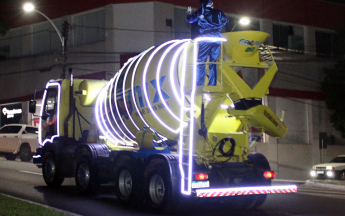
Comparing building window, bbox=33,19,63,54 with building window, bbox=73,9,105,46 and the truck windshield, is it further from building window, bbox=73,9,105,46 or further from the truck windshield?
the truck windshield

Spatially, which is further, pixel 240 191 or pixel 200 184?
pixel 240 191

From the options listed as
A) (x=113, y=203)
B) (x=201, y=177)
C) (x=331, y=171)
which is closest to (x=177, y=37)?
(x=331, y=171)

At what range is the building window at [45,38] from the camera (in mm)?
31219

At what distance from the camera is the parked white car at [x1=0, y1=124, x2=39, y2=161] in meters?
22.6

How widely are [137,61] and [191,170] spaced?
11.6ft

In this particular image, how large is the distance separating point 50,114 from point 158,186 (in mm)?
6303

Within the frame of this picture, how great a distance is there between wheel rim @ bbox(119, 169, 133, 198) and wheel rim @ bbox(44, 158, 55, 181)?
13.0 feet

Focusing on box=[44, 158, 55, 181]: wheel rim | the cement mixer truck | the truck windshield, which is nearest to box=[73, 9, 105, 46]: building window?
the truck windshield

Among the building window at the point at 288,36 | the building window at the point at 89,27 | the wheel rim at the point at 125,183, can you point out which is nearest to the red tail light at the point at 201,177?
the wheel rim at the point at 125,183

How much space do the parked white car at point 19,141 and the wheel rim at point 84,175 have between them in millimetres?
10607

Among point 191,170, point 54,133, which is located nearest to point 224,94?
point 191,170

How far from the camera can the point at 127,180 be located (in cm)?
1033

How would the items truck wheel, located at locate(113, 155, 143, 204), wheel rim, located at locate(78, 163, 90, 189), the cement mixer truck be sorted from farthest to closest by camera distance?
wheel rim, located at locate(78, 163, 90, 189) < truck wheel, located at locate(113, 155, 143, 204) < the cement mixer truck

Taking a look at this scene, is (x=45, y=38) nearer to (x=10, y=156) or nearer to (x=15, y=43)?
(x=15, y=43)
